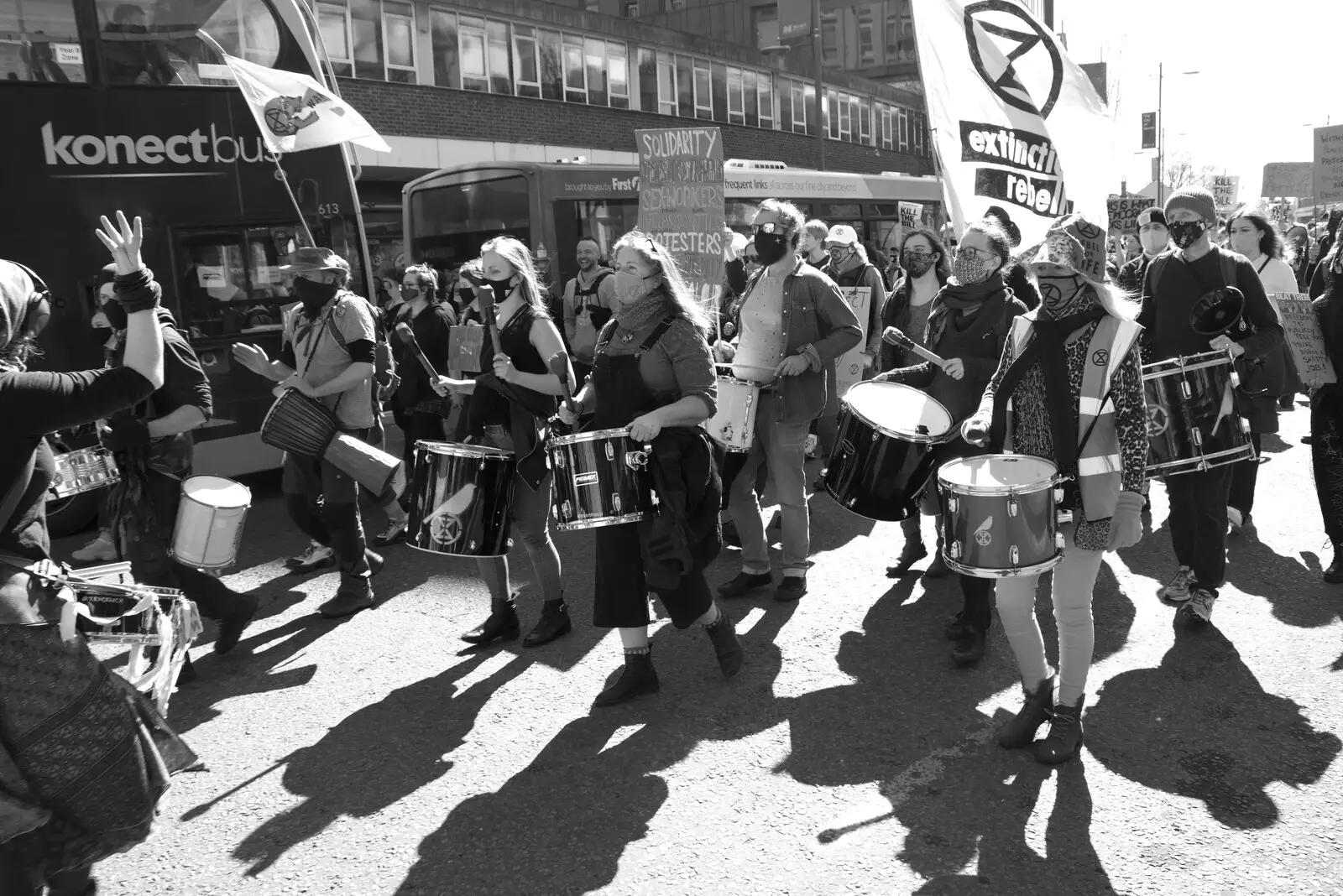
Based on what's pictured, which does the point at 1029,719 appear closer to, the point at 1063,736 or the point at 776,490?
the point at 1063,736

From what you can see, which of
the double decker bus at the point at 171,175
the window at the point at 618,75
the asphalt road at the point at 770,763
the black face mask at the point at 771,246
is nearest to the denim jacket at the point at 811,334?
the black face mask at the point at 771,246

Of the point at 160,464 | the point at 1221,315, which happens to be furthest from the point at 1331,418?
the point at 160,464

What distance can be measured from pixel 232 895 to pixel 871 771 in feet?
6.76

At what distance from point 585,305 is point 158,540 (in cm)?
621

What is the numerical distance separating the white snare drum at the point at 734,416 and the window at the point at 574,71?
2435 centimetres

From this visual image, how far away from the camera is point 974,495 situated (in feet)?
11.7

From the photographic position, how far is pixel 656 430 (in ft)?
13.6

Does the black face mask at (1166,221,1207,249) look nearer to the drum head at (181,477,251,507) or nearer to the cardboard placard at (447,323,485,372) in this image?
the cardboard placard at (447,323,485,372)

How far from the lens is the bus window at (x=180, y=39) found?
846cm

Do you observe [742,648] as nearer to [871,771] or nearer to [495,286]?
[871,771]

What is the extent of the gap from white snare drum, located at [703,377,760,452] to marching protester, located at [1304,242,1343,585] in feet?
9.25

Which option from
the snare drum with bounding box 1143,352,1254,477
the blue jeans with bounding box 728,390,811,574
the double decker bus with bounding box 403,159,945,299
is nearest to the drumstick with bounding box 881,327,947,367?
the blue jeans with bounding box 728,390,811,574

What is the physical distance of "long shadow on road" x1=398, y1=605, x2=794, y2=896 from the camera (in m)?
3.23

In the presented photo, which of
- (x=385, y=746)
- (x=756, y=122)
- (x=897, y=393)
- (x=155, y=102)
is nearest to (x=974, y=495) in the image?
(x=897, y=393)
